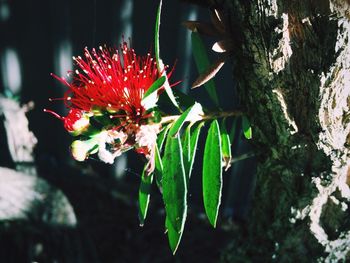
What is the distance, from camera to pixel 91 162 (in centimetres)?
274

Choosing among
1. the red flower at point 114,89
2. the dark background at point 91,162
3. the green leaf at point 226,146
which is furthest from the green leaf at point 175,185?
the dark background at point 91,162

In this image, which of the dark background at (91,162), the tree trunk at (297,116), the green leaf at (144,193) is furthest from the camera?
the dark background at (91,162)

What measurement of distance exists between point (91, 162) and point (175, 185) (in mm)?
1914

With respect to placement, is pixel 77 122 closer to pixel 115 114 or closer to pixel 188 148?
pixel 115 114

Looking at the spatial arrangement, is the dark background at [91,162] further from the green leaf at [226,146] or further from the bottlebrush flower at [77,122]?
the bottlebrush flower at [77,122]

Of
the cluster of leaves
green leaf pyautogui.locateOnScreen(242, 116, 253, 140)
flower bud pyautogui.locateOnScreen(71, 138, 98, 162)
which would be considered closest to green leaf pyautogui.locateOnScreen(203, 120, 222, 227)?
the cluster of leaves

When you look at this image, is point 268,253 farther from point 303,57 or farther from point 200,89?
point 200,89

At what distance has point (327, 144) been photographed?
3.29 ft

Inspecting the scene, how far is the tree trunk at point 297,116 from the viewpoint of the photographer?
0.83m

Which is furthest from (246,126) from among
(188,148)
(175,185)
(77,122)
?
(77,122)

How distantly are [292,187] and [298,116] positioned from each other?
10.5 inches

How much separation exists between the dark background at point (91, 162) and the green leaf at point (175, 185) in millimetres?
1106

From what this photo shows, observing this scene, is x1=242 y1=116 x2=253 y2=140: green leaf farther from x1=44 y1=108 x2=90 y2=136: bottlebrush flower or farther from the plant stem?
x1=44 y1=108 x2=90 y2=136: bottlebrush flower

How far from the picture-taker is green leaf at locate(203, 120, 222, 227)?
942 millimetres
